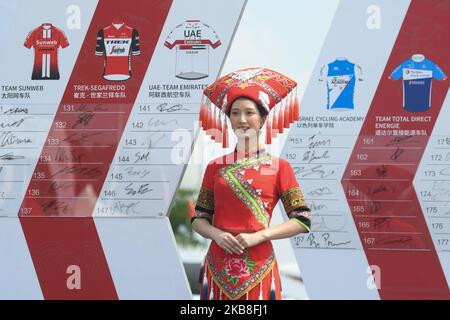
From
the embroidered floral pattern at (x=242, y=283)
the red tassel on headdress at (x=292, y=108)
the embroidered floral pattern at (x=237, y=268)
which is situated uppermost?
the red tassel on headdress at (x=292, y=108)

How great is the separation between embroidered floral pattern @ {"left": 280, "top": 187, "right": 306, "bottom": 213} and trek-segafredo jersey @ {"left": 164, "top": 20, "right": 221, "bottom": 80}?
40.0 inches

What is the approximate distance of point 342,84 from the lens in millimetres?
3146

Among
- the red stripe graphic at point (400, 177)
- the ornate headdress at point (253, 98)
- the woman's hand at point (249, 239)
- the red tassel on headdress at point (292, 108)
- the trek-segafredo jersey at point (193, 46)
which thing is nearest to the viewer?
the woman's hand at point (249, 239)

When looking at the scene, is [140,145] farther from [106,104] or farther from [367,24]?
[367,24]

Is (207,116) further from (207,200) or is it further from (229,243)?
(229,243)

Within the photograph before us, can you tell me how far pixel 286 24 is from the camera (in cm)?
320

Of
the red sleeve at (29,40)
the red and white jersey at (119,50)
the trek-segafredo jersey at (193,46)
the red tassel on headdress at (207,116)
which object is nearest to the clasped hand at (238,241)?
the red tassel on headdress at (207,116)

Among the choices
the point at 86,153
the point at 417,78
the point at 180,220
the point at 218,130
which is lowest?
the point at 180,220

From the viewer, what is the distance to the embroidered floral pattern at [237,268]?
2363 millimetres

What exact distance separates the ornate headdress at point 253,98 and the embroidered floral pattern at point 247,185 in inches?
4.0

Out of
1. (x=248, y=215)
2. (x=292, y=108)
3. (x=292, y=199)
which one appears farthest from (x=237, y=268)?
(x=292, y=108)

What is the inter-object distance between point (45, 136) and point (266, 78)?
1345 mm

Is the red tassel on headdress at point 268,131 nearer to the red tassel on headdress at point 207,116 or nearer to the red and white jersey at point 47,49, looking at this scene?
the red tassel on headdress at point 207,116

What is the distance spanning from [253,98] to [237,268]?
22.2 inches
